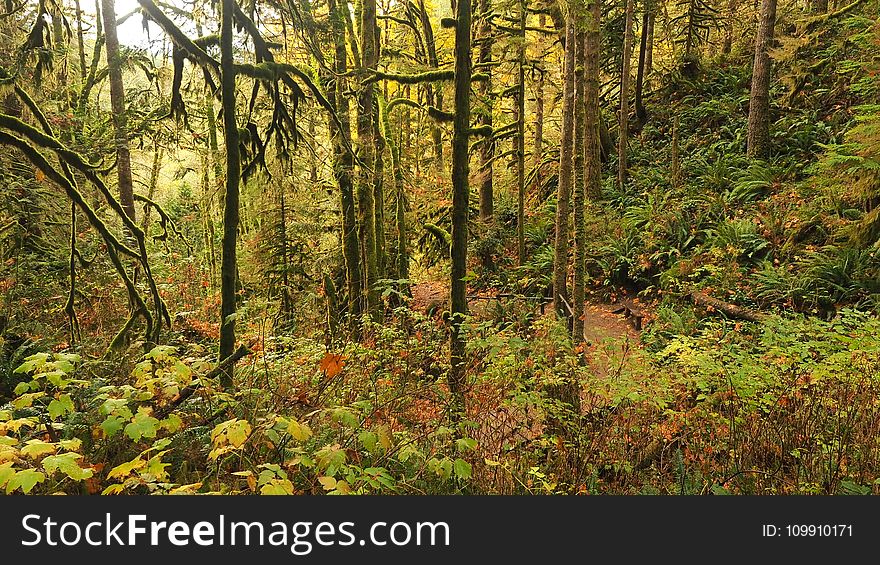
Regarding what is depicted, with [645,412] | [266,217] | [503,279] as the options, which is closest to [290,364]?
[645,412]

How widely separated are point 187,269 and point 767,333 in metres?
16.1

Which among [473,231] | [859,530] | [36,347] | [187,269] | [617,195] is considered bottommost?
[859,530]

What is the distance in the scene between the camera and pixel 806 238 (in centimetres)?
1126

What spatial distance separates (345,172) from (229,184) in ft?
13.0

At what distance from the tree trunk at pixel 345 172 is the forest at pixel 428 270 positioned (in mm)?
78

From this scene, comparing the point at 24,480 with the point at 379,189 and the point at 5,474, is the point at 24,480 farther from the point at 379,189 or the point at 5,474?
the point at 379,189

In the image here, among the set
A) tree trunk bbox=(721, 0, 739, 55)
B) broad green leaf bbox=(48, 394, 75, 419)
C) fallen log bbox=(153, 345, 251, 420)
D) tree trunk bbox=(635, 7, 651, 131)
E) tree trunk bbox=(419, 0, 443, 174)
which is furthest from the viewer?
tree trunk bbox=(721, 0, 739, 55)

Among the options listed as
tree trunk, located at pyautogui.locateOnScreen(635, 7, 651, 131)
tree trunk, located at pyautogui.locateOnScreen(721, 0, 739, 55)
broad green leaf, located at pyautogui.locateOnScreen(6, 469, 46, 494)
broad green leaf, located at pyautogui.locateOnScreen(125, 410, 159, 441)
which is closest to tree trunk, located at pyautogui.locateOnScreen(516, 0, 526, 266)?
tree trunk, located at pyautogui.locateOnScreen(635, 7, 651, 131)

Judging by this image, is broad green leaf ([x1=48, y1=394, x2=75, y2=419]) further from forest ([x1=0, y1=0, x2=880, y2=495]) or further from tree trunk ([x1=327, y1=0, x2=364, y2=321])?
tree trunk ([x1=327, y1=0, x2=364, y2=321])

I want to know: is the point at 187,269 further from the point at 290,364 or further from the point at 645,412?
the point at 645,412

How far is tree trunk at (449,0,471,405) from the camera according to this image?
6.15 metres

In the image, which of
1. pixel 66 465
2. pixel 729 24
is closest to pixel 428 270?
pixel 729 24

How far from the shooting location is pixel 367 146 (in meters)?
9.13

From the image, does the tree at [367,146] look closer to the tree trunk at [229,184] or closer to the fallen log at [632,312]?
the tree trunk at [229,184]
